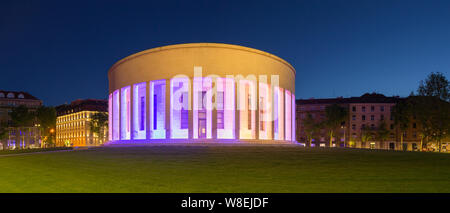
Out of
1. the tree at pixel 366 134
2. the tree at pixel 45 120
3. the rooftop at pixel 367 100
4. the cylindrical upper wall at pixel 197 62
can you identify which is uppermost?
the cylindrical upper wall at pixel 197 62

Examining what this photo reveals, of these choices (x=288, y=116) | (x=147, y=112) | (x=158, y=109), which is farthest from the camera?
(x=288, y=116)

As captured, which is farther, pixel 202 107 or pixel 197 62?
pixel 202 107

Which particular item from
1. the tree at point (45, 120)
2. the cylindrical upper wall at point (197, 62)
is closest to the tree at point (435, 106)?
the cylindrical upper wall at point (197, 62)

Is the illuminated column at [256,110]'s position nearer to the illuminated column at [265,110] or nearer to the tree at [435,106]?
the illuminated column at [265,110]

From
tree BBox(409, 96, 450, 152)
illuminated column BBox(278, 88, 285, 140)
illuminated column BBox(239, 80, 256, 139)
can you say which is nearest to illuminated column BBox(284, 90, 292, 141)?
illuminated column BBox(278, 88, 285, 140)

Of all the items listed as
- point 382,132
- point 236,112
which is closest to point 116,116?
point 236,112

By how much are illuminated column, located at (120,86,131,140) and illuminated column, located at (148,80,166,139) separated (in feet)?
14.4

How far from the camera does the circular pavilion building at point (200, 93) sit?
34.1 m

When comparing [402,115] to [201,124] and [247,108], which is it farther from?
[201,124]

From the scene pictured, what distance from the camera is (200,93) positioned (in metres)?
35.5

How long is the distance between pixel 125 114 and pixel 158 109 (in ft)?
20.8
